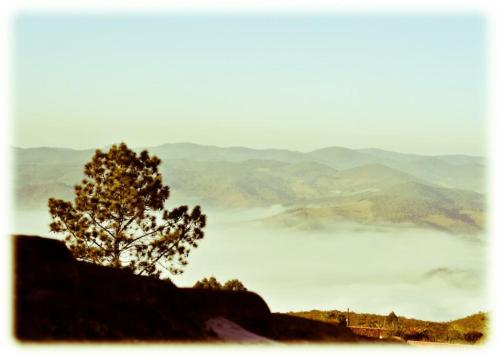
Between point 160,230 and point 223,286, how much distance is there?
14122 millimetres

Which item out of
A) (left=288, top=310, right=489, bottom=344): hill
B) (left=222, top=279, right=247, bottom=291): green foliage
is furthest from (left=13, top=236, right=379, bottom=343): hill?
(left=222, top=279, right=247, bottom=291): green foliage

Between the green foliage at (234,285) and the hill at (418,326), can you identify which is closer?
the hill at (418,326)

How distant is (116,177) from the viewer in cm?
4203

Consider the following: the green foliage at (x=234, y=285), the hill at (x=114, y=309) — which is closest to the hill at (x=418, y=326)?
the green foliage at (x=234, y=285)

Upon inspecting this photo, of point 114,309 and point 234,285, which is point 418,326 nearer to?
point 234,285

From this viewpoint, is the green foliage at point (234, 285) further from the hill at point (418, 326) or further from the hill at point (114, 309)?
the hill at point (114, 309)

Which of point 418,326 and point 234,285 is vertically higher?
point 234,285

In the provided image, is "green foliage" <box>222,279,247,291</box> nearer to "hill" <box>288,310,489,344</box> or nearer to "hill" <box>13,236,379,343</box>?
"hill" <box>288,310,489,344</box>

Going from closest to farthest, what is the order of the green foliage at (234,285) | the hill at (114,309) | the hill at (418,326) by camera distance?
the hill at (114,309)
the hill at (418,326)
the green foliage at (234,285)

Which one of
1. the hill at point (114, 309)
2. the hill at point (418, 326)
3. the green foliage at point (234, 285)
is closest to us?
the hill at point (114, 309)

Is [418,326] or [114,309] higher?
[114,309]

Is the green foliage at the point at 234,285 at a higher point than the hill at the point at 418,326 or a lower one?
higher

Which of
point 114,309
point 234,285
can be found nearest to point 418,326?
point 234,285

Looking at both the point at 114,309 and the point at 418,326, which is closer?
the point at 114,309
